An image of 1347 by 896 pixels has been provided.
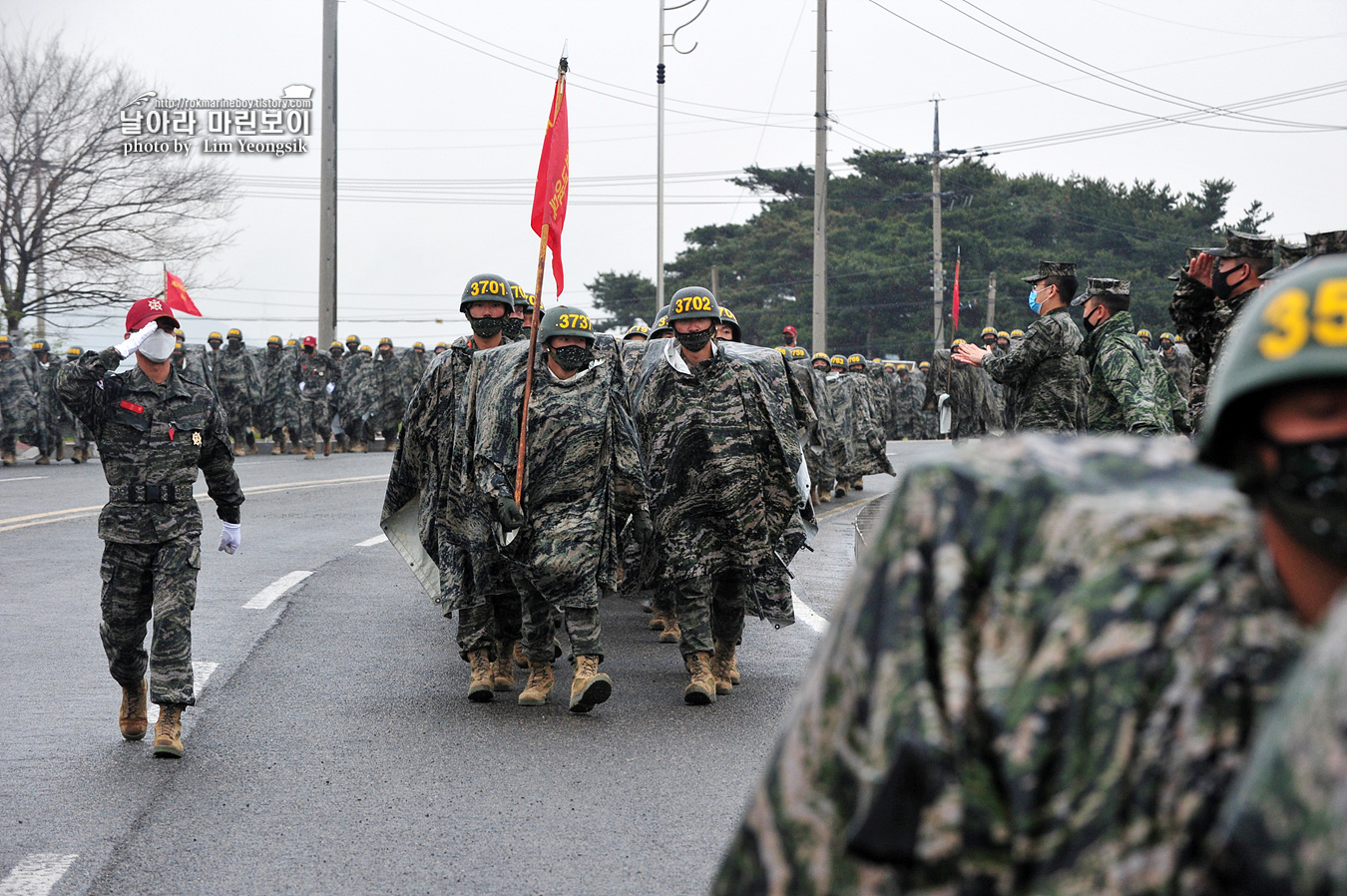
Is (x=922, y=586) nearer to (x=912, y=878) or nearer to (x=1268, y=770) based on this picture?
(x=912, y=878)

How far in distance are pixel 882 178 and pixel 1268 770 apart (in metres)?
62.6

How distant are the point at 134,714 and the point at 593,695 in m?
2.11

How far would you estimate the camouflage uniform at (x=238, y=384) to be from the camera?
28.6 m

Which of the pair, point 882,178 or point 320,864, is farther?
point 882,178

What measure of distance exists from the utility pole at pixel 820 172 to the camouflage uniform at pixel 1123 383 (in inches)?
899

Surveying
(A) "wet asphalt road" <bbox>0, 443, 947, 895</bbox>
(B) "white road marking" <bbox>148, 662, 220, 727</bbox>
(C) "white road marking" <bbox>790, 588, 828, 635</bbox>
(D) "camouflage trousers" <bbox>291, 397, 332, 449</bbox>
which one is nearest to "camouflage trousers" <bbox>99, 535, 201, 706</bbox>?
(A) "wet asphalt road" <bbox>0, 443, 947, 895</bbox>

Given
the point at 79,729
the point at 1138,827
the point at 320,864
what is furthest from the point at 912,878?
the point at 79,729

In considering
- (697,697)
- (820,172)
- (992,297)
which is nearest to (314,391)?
(820,172)

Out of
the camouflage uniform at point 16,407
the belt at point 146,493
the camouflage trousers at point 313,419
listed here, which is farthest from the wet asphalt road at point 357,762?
the camouflage trousers at point 313,419

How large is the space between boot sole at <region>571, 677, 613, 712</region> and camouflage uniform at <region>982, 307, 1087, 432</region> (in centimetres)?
322

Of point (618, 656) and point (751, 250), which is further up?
point (751, 250)

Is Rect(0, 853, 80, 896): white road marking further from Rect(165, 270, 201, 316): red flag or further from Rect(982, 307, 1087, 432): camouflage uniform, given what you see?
Rect(982, 307, 1087, 432): camouflage uniform

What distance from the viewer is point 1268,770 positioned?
1.34 m

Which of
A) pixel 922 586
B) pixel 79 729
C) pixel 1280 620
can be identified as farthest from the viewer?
pixel 79 729
